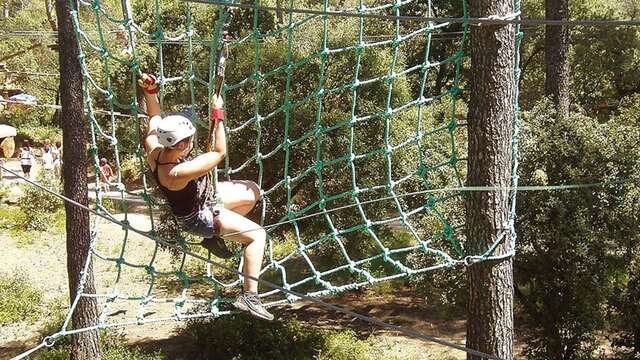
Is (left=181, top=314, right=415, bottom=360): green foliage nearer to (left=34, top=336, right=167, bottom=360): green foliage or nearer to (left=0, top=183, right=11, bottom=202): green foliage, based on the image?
(left=34, top=336, right=167, bottom=360): green foliage

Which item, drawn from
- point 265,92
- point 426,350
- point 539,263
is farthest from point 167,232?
point 539,263

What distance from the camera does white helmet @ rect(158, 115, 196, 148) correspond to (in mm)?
2642

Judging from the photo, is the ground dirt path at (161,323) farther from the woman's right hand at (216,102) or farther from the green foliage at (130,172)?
the woman's right hand at (216,102)

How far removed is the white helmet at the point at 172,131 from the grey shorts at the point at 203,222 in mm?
385

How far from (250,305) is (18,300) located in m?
6.75

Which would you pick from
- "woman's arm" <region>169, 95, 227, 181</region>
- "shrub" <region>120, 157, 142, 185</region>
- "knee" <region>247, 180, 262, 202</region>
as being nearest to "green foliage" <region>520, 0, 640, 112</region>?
"shrub" <region>120, 157, 142, 185</region>

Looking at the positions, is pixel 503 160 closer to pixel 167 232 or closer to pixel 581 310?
pixel 581 310

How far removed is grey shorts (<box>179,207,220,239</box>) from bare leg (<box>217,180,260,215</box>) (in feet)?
0.37

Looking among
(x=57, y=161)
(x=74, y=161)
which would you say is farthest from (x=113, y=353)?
(x=57, y=161)

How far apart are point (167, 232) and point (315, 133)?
4.45m

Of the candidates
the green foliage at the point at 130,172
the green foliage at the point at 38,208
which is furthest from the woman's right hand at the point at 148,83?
the green foliage at the point at 130,172

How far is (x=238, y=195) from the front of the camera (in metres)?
3.11

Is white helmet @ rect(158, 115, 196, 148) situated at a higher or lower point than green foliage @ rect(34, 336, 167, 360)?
higher

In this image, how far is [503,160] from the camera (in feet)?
11.0
